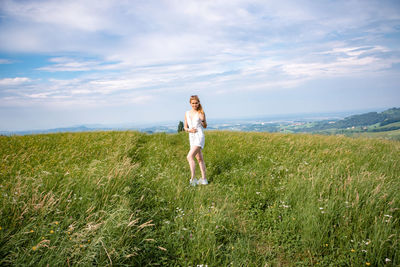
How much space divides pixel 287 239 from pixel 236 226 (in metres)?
0.99

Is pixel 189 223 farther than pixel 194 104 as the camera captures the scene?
No

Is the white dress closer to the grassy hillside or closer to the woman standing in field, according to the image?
the woman standing in field

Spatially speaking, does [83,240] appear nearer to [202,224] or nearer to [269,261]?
[202,224]

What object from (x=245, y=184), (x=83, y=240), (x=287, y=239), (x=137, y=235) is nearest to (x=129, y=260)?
(x=137, y=235)

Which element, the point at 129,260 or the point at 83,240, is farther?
the point at 129,260

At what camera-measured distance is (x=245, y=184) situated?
6.54m

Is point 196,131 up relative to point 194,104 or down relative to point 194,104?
down

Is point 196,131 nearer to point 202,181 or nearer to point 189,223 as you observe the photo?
point 202,181

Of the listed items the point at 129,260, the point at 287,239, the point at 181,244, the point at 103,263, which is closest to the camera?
the point at 103,263

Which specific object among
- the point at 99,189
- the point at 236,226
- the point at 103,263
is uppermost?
the point at 99,189

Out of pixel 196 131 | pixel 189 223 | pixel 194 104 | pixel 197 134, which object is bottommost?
pixel 189 223

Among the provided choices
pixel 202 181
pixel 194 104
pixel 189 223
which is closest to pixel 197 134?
pixel 194 104

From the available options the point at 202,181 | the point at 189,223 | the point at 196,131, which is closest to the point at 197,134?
the point at 196,131

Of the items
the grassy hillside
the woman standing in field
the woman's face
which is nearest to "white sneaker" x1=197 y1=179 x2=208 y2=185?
the woman standing in field
